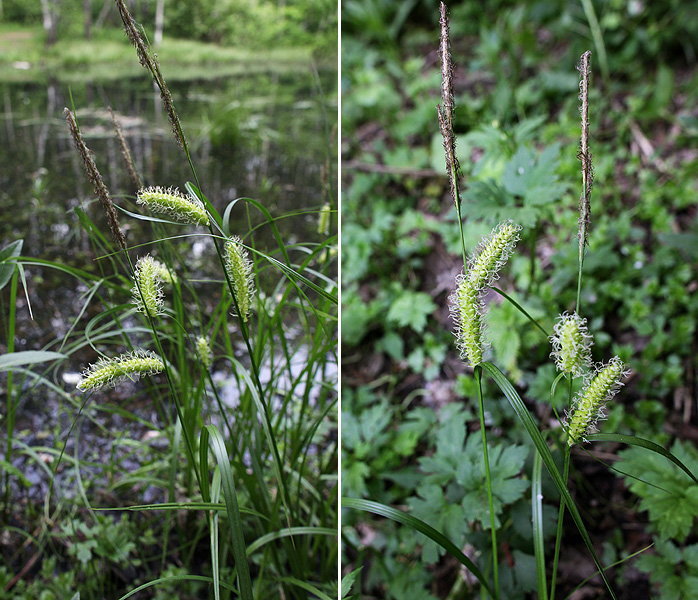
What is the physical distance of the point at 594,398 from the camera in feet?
1.77

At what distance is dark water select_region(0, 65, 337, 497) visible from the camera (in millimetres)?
1225

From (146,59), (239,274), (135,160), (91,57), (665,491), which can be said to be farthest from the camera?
(91,57)

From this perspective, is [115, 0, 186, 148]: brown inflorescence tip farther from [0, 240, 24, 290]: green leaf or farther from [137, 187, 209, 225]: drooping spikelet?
[0, 240, 24, 290]: green leaf

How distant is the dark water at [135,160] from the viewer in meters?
1.22

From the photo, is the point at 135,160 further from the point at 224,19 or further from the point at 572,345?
the point at 224,19

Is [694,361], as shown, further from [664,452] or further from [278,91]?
[278,91]

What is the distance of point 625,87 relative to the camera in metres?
1.89

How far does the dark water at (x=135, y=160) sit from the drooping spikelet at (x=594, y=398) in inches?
22.6

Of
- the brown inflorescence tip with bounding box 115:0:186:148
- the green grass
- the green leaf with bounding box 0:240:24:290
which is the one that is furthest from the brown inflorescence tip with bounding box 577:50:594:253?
the green grass

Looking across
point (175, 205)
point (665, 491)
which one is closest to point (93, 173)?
point (175, 205)

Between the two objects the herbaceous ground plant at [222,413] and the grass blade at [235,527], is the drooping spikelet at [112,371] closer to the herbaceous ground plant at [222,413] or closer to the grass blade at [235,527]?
the herbaceous ground plant at [222,413]

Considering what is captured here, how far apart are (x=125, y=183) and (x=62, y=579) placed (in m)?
1.08

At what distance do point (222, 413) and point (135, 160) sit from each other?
45.5 inches

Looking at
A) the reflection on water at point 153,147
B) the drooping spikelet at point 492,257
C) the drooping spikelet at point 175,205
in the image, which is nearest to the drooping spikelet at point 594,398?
the drooping spikelet at point 492,257
